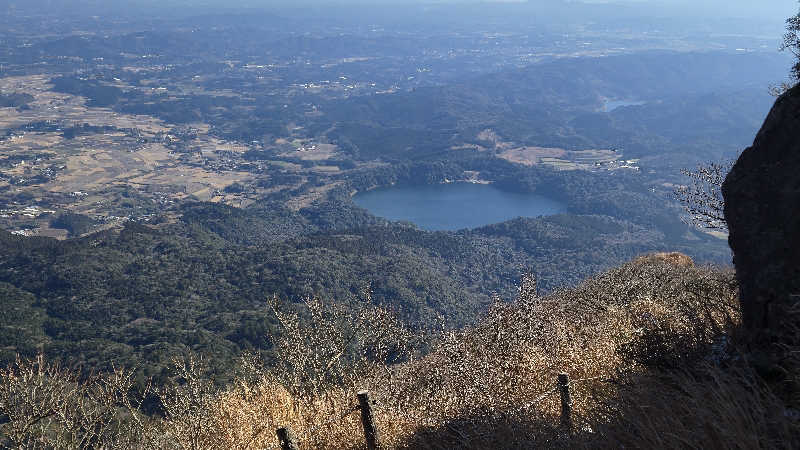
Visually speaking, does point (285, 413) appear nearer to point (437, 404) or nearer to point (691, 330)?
point (437, 404)

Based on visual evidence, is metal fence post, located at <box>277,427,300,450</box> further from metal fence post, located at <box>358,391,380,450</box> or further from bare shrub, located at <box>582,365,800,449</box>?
bare shrub, located at <box>582,365,800,449</box>

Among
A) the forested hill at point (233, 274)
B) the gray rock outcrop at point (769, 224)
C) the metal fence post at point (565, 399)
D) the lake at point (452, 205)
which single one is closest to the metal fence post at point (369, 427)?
the metal fence post at point (565, 399)

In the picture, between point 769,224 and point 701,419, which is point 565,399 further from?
point 769,224

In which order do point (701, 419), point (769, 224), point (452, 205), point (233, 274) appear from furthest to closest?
point (452, 205) → point (233, 274) → point (769, 224) → point (701, 419)

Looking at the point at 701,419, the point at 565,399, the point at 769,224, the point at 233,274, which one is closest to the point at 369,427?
the point at 565,399

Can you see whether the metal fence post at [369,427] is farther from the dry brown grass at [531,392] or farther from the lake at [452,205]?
the lake at [452,205]

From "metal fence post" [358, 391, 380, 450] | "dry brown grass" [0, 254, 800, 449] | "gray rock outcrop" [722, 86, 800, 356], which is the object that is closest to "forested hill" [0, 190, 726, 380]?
"dry brown grass" [0, 254, 800, 449]
